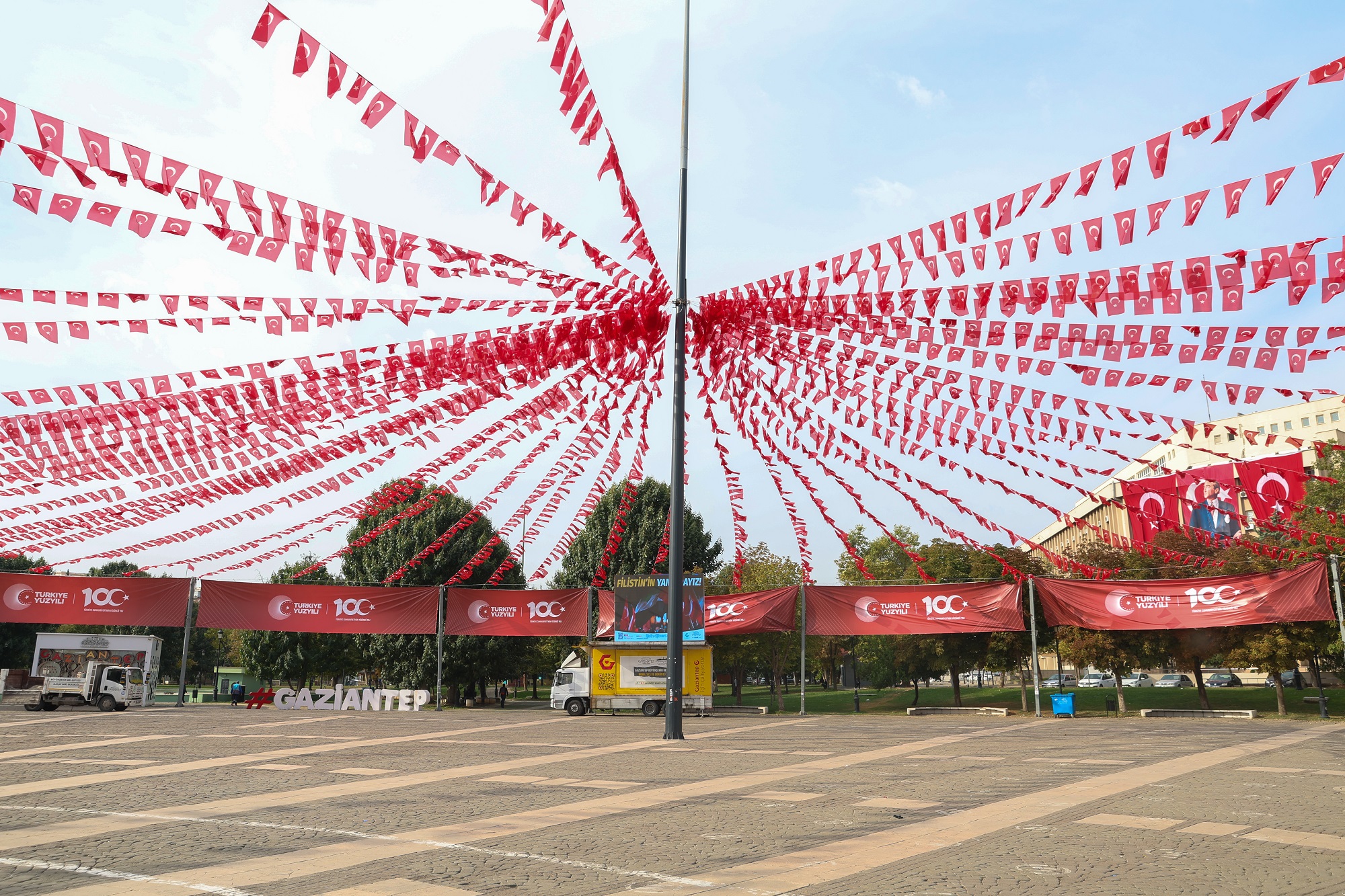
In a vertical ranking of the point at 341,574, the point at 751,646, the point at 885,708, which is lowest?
the point at 885,708

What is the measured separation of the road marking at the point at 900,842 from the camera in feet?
24.0

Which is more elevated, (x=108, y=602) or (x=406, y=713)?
(x=108, y=602)

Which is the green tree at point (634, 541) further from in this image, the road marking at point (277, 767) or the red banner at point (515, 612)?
the road marking at point (277, 767)

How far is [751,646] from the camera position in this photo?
4747 centimetres

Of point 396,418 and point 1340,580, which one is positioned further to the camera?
point 1340,580

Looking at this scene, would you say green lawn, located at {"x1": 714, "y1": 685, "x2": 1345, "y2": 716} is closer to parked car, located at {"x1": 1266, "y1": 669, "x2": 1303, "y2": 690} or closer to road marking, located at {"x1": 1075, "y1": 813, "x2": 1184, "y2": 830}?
parked car, located at {"x1": 1266, "y1": 669, "x2": 1303, "y2": 690}

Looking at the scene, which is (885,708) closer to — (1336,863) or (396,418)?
(396,418)

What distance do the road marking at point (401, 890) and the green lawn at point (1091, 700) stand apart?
37.0 meters

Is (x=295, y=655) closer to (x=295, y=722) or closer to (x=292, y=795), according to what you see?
(x=295, y=722)

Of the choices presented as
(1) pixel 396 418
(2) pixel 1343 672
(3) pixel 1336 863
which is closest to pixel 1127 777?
(3) pixel 1336 863

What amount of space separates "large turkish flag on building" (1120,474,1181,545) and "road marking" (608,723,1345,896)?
4.94m

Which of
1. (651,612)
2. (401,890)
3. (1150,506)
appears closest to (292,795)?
(401,890)

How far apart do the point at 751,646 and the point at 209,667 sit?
7593cm

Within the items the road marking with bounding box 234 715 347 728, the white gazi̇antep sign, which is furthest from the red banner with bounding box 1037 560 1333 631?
the white gazi̇antep sign
